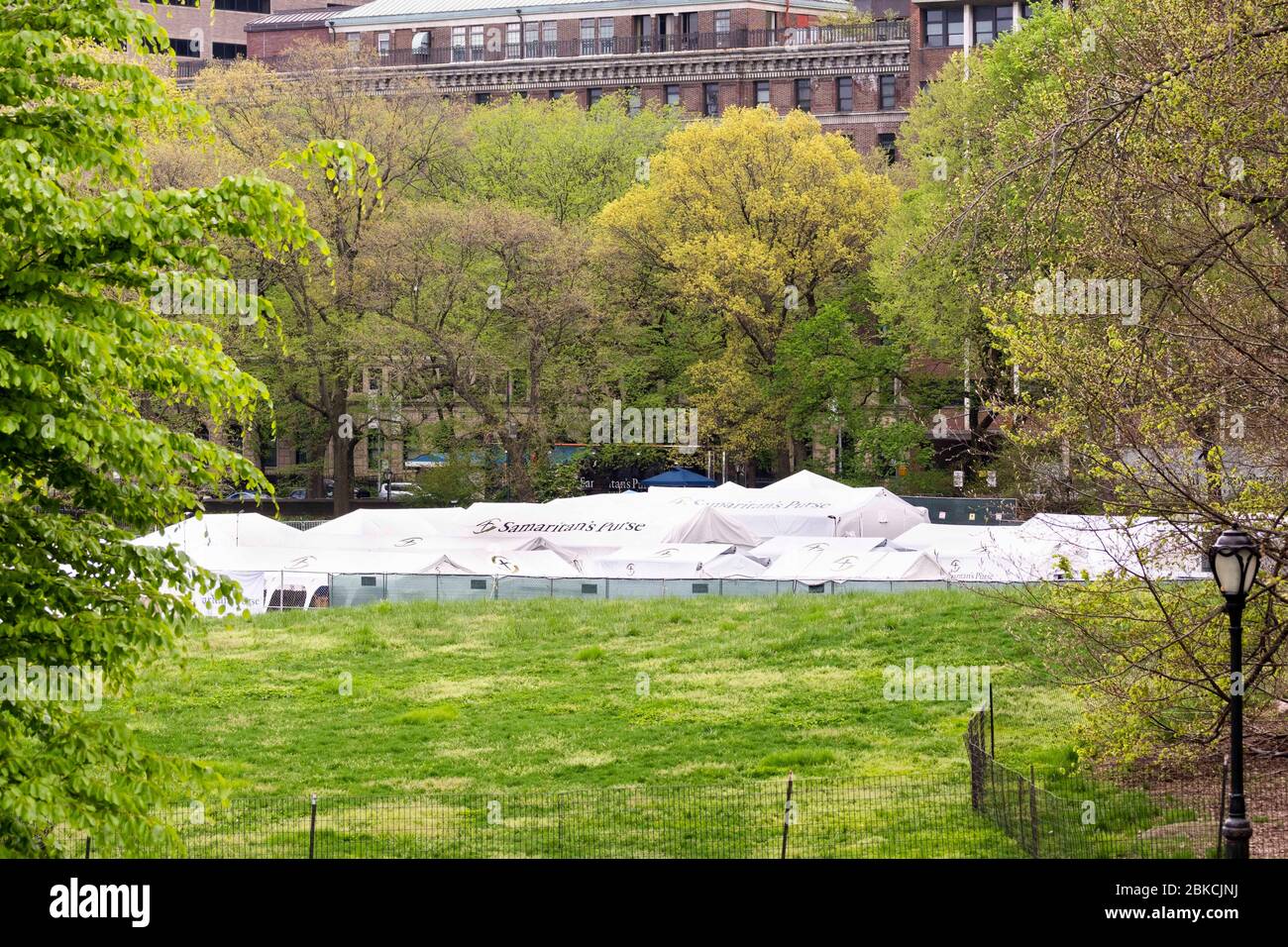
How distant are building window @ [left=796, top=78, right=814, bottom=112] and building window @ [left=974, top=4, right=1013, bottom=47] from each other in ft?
40.8

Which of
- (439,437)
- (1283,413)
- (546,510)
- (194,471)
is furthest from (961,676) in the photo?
(439,437)

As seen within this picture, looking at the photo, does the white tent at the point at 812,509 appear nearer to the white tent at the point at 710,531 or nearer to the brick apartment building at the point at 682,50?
the white tent at the point at 710,531

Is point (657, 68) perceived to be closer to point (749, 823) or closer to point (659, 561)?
point (659, 561)

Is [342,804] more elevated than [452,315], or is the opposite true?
[452,315]

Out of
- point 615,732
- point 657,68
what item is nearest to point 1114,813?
point 615,732

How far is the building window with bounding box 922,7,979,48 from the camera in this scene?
9575cm

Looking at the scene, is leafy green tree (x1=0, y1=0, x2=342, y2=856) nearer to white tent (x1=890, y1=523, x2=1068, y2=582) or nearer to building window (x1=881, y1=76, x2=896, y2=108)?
white tent (x1=890, y1=523, x2=1068, y2=582)

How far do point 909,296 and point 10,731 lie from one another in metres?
51.7

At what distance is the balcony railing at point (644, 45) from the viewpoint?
103062 mm

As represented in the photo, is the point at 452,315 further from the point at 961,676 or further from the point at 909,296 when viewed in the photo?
the point at 961,676

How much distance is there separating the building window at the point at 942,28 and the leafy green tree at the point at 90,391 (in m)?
87.1

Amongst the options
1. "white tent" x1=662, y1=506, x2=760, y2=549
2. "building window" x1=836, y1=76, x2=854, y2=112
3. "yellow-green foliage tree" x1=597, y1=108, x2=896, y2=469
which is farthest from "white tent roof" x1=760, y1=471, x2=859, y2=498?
"building window" x1=836, y1=76, x2=854, y2=112
